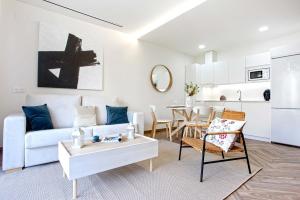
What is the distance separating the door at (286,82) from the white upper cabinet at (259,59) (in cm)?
32

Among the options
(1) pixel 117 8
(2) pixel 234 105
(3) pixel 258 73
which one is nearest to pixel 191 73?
(2) pixel 234 105

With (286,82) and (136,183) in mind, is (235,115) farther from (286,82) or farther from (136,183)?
(286,82)

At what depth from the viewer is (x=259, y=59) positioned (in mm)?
4059

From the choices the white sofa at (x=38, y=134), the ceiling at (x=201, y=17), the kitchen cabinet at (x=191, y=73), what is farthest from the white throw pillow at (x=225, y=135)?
the kitchen cabinet at (x=191, y=73)

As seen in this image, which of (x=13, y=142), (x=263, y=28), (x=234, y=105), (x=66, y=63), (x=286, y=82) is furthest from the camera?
(x=234, y=105)

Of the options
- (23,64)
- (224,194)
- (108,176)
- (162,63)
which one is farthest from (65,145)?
(162,63)

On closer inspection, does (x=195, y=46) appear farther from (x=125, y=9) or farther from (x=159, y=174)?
(x=159, y=174)

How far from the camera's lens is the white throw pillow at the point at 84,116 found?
9.35 ft

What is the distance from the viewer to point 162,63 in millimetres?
5055

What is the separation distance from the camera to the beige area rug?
5.24ft

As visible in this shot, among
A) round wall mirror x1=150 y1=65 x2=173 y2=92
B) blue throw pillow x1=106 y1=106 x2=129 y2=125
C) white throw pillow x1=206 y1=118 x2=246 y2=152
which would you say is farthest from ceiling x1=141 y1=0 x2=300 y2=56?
blue throw pillow x1=106 y1=106 x2=129 y2=125

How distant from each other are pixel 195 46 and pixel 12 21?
14.3 feet

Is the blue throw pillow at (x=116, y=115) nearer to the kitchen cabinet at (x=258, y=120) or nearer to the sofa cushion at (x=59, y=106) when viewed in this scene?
the sofa cushion at (x=59, y=106)

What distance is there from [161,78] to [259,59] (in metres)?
2.60
